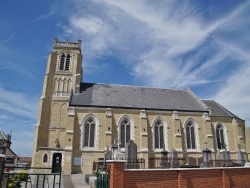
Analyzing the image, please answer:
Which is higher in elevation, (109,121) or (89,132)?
(109,121)

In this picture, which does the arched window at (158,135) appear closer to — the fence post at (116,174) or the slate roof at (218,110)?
the slate roof at (218,110)

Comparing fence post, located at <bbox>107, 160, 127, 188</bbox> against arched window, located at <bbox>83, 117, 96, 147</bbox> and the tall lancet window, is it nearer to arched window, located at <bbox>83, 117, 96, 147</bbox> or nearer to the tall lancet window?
arched window, located at <bbox>83, 117, 96, 147</bbox>

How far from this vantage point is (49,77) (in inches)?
1081

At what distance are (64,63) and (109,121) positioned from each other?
10490 mm

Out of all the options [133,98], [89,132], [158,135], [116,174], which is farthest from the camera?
[133,98]

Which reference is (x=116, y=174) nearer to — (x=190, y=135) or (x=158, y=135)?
(x=158, y=135)

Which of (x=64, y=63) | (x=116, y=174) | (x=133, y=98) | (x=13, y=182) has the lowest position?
(x=13, y=182)

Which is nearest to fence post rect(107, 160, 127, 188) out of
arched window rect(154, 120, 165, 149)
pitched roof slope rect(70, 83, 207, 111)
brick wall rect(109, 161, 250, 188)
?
brick wall rect(109, 161, 250, 188)

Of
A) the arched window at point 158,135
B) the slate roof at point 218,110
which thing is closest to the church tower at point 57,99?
the arched window at point 158,135

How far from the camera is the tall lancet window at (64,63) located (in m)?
28.6

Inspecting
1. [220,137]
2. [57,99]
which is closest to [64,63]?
[57,99]

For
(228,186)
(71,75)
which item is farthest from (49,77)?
(228,186)

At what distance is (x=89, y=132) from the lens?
24.1 m

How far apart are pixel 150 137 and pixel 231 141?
34.9ft
